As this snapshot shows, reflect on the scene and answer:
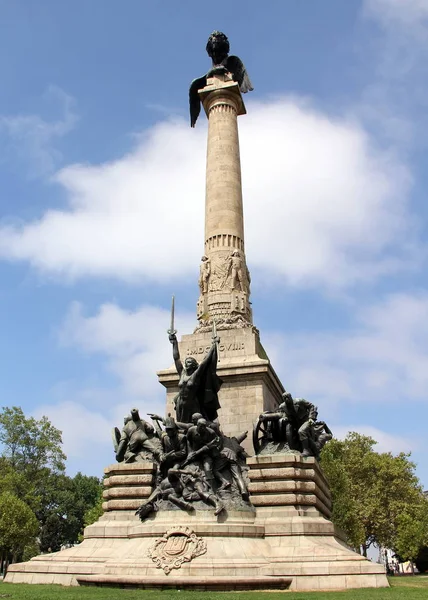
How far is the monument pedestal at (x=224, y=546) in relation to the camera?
38.2ft

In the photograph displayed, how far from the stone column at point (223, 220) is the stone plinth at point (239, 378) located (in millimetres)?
839

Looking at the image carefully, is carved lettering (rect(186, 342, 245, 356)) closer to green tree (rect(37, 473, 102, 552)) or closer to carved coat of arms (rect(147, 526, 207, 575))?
carved coat of arms (rect(147, 526, 207, 575))

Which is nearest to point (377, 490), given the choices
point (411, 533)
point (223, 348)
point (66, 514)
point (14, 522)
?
point (411, 533)

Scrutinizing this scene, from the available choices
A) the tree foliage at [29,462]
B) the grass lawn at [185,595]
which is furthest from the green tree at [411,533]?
the grass lawn at [185,595]

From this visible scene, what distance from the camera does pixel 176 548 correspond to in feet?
40.1

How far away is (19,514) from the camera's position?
3447cm

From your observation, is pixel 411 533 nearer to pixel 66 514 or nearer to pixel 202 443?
pixel 202 443

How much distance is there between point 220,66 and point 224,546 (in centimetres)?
2074

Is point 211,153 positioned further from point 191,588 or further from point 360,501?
point 360,501

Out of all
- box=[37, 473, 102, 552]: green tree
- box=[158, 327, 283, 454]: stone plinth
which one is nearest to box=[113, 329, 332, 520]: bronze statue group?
box=[158, 327, 283, 454]: stone plinth

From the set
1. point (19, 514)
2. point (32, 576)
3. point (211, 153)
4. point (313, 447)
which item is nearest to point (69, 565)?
point (32, 576)

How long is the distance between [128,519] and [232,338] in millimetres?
6696

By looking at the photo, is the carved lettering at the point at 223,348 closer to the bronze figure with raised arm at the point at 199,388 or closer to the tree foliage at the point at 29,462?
the bronze figure with raised arm at the point at 199,388

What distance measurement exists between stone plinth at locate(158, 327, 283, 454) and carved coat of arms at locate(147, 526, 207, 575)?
16.3 feet
